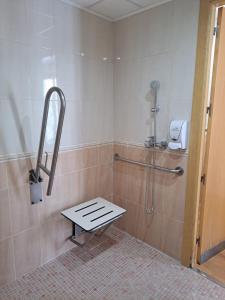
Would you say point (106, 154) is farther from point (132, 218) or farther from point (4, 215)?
point (4, 215)

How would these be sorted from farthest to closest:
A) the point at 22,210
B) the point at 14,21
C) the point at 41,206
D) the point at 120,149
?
the point at 120,149
the point at 41,206
the point at 22,210
the point at 14,21

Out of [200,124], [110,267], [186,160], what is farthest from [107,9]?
[110,267]

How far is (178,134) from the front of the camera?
173cm

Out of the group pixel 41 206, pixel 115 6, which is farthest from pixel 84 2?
pixel 41 206

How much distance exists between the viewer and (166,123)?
189 centimetres

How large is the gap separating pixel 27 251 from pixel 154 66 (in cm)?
189

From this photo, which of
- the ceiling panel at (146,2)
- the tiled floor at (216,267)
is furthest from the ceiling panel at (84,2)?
the tiled floor at (216,267)

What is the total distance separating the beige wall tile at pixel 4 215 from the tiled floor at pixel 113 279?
0.44 m

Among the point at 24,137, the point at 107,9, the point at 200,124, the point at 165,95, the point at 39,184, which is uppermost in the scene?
the point at 107,9

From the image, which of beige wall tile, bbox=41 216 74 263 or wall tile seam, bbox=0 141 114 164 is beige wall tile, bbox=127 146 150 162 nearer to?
wall tile seam, bbox=0 141 114 164

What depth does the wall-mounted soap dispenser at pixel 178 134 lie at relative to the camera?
172 centimetres

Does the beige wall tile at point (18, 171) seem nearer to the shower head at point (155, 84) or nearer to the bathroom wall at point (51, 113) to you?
the bathroom wall at point (51, 113)

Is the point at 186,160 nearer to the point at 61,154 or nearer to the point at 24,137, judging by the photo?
the point at 61,154

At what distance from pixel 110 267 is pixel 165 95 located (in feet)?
5.13
